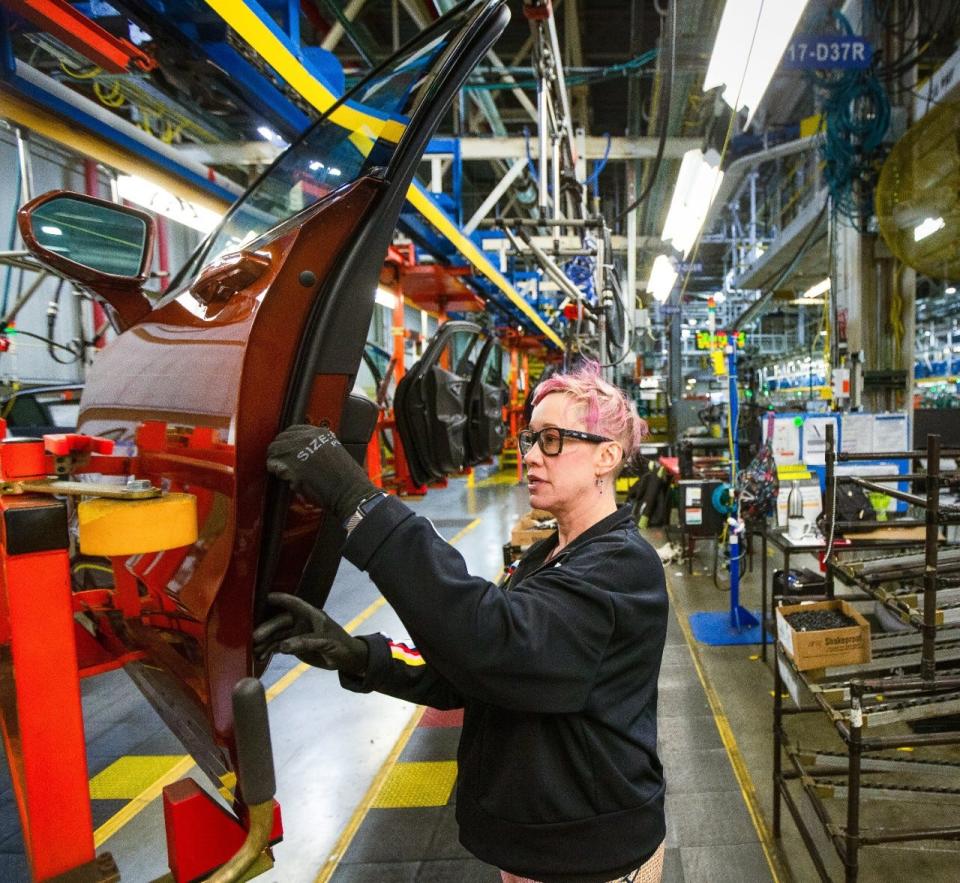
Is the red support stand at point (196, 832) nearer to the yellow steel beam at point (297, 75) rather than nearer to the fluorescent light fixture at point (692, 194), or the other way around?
the yellow steel beam at point (297, 75)

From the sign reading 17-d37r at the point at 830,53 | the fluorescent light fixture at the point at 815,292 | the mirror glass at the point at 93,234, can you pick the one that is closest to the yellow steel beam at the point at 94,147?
the mirror glass at the point at 93,234

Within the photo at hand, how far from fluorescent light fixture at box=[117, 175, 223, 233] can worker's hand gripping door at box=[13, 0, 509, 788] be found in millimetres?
2175

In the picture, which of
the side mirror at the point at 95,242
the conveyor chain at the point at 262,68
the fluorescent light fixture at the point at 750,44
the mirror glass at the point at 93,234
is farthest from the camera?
the fluorescent light fixture at the point at 750,44

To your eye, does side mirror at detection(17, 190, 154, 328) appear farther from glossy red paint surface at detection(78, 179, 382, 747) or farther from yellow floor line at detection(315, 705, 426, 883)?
yellow floor line at detection(315, 705, 426, 883)

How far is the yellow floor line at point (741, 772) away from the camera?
2.59m

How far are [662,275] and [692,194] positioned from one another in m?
3.18

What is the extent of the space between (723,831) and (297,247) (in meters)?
3.12

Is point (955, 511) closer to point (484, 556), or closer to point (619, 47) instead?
point (484, 556)

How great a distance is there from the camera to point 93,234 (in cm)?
196

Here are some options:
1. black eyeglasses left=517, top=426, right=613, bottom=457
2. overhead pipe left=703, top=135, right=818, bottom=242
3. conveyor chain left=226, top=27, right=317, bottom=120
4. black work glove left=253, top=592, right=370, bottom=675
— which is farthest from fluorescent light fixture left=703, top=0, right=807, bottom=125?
black work glove left=253, top=592, right=370, bottom=675

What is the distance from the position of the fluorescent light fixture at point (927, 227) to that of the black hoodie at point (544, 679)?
16.5 feet

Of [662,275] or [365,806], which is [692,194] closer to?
[662,275]

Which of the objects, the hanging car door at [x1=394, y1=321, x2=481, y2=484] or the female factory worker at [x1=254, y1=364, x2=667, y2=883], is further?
the hanging car door at [x1=394, y1=321, x2=481, y2=484]

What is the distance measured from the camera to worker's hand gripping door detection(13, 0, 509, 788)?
104cm
